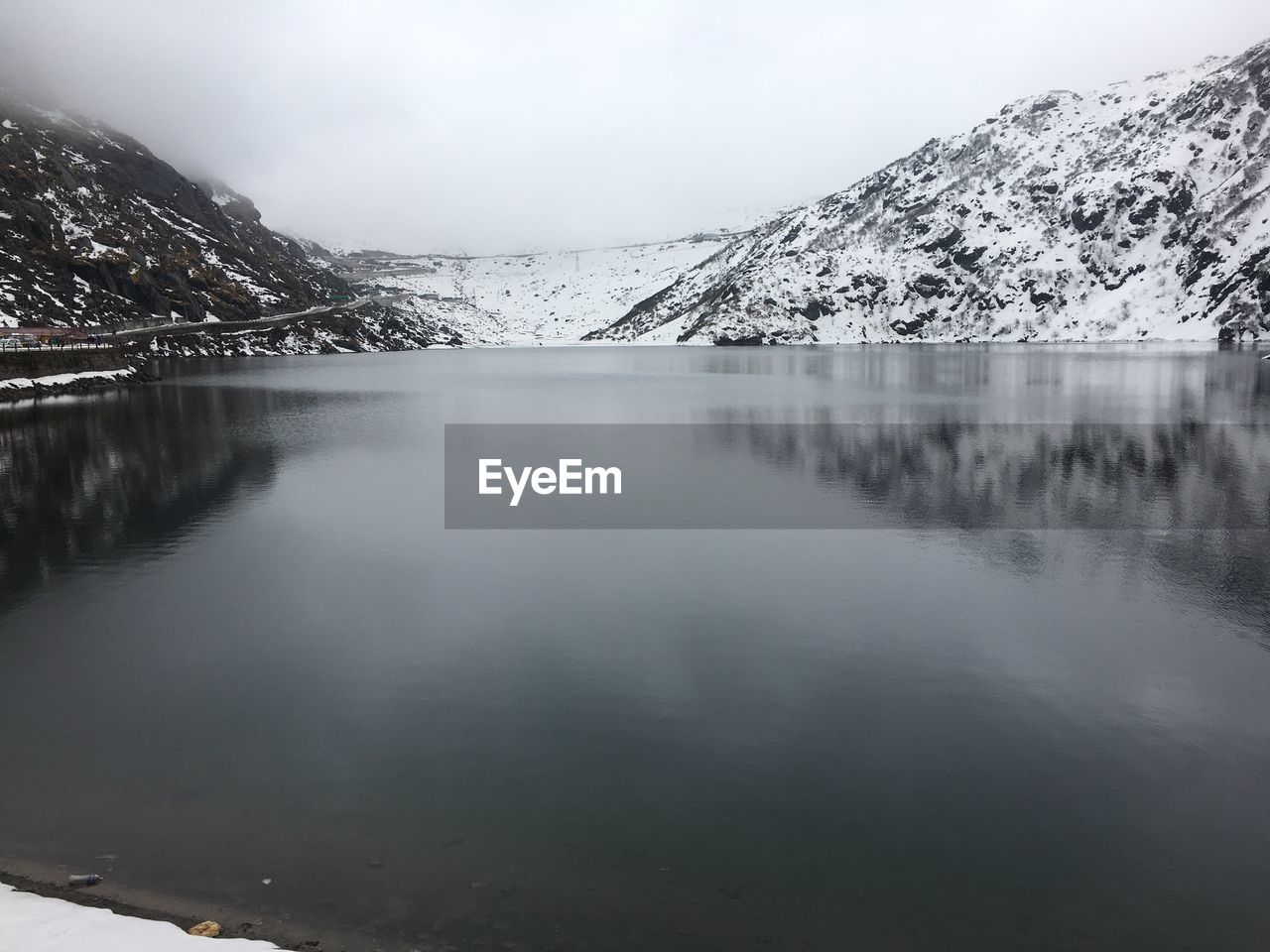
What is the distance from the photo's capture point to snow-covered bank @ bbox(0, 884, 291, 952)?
1002cm

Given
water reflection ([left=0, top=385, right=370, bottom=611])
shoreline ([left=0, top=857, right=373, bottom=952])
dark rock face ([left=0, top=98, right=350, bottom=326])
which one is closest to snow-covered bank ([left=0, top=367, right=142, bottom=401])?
water reflection ([left=0, top=385, right=370, bottom=611])

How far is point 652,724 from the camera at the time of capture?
17.3m

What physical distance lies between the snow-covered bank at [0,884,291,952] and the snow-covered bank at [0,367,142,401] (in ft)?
296

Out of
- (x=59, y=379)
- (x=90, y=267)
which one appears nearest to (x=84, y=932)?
(x=59, y=379)

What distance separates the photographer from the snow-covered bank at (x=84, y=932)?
1002cm

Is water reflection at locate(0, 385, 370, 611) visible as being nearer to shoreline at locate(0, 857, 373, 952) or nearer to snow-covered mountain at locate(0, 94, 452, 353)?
shoreline at locate(0, 857, 373, 952)

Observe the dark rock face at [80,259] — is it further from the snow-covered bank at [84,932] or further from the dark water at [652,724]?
the snow-covered bank at [84,932]

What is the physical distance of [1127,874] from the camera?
12539 millimetres

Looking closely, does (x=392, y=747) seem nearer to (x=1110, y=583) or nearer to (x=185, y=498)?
(x=1110, y=583)

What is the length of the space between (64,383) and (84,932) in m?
103

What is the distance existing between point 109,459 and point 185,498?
14.3 meters

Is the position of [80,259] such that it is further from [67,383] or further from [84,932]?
[84,932]

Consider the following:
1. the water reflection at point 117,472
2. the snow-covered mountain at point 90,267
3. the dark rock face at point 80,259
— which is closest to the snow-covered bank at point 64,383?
the water reflection at point 117,472

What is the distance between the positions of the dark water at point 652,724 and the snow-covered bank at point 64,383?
57455 millimetres
